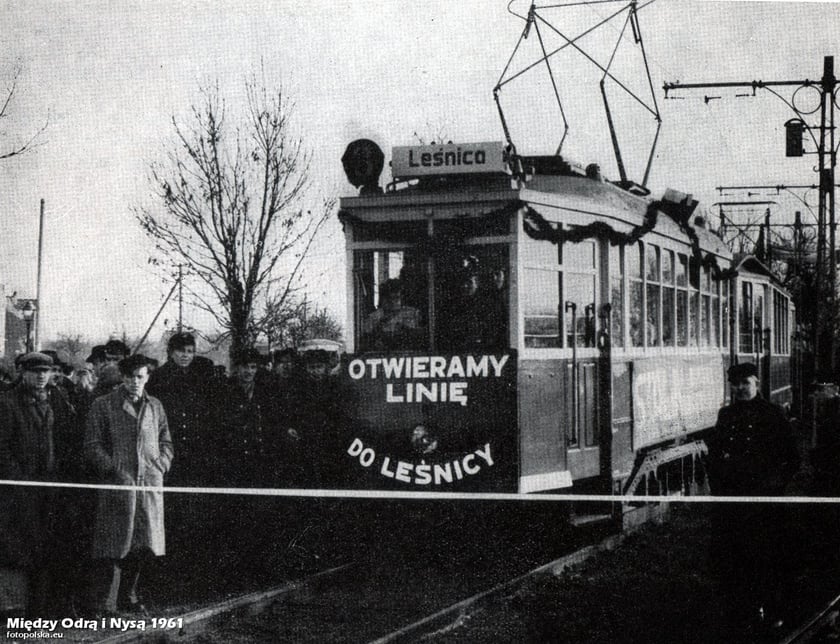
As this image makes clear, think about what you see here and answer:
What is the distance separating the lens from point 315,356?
703 centimetres

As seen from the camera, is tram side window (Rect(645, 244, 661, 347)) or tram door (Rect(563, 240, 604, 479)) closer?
tram door (Rect(563, 240, 604, 479))

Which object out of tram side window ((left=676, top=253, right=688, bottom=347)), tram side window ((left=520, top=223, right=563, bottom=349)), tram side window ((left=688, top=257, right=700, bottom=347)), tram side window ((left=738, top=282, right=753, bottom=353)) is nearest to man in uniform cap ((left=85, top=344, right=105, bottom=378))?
tram side window ((left=520, top=223, right=563, bottom=349))

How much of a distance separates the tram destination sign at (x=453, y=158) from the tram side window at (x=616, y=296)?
1205mm

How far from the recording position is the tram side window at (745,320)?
9789 millimetres

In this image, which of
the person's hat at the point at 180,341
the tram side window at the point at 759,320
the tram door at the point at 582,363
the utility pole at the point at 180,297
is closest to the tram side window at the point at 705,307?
the tram side window at the point at 759,320

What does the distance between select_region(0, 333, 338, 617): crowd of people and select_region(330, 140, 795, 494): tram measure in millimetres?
550

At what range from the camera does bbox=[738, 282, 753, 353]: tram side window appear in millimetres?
9789

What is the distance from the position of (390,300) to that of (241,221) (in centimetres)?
145

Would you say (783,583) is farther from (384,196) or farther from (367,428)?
(384,196)

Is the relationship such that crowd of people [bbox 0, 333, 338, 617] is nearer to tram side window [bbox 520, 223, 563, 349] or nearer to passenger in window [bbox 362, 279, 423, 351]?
passenger in window [bbox 362, 279, 423, 351]

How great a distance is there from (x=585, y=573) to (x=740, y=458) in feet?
5.40

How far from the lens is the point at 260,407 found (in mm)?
6445

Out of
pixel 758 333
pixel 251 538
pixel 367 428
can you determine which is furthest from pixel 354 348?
pixel 758 333

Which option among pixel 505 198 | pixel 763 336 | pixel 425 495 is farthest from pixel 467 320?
pixel 763 336
